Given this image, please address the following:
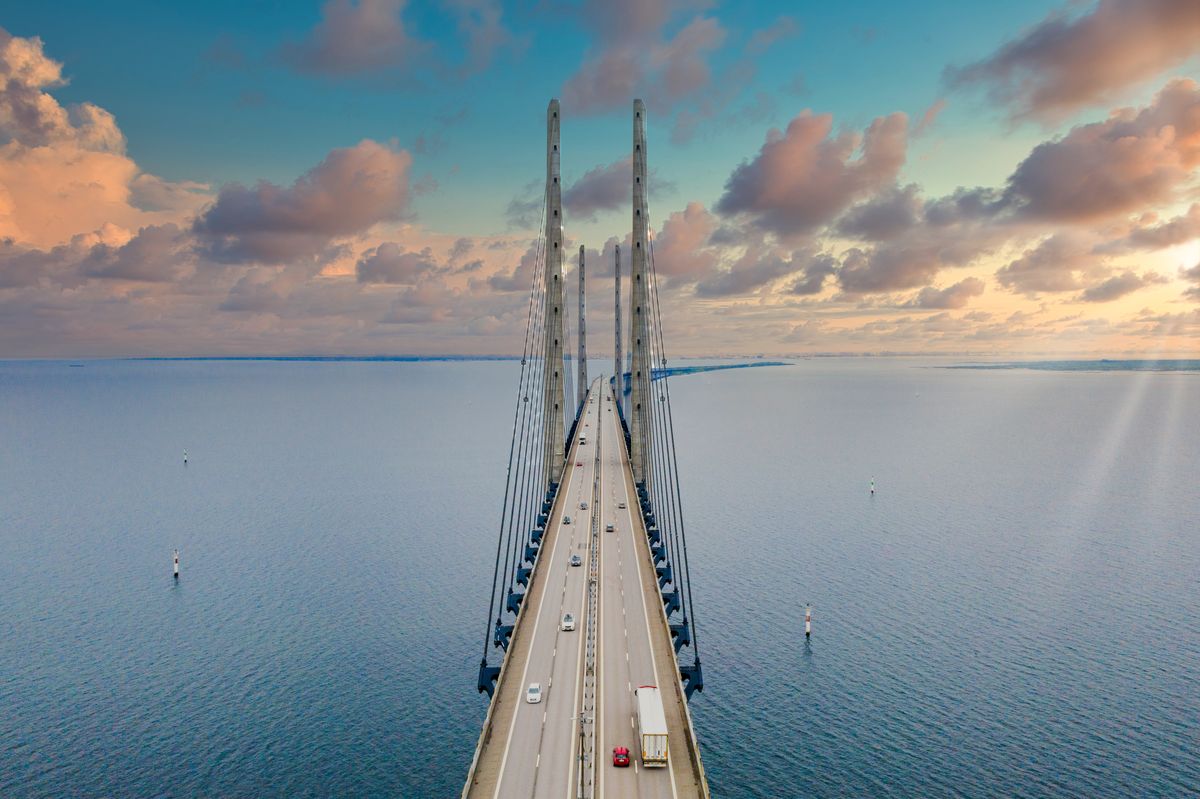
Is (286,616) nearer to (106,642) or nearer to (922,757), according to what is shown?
(106,642)

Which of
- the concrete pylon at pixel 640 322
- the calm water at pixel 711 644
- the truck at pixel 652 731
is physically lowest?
the calm water at pixel 711 644

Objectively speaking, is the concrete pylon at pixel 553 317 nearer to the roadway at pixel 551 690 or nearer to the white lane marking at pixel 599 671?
the roadway at pixel 551 690

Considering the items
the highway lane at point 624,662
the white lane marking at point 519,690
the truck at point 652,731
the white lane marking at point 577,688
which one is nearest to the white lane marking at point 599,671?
the highway lane at point 624,662

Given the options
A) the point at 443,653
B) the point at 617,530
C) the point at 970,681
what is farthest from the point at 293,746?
the point at 970,681

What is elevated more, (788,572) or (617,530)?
(617,530)

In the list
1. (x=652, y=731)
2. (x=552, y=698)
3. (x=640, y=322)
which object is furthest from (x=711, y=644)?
(x=640, y=322)

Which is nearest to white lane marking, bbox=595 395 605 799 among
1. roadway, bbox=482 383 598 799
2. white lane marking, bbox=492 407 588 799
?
roadway, bbox=482 383 598 799
